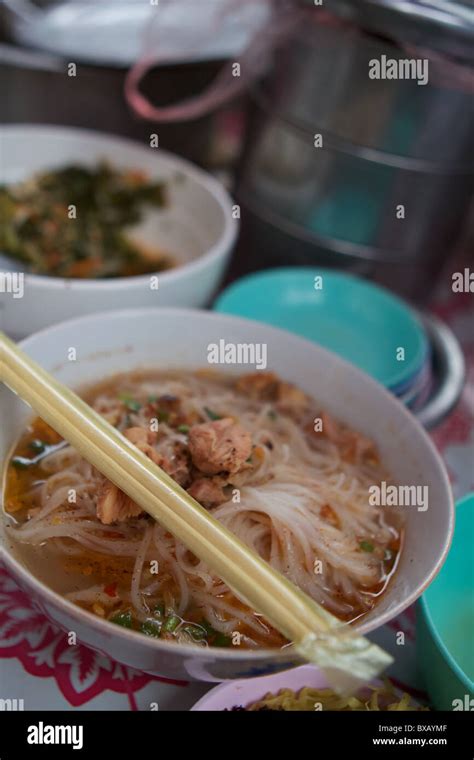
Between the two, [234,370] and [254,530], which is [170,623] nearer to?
[254,530]

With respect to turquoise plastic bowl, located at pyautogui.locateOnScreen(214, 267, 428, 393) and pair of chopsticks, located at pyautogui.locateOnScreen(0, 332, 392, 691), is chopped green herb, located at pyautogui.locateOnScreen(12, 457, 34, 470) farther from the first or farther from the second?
turquoise plastic bowl, located at pyautogui.locateOnScreen(214, 267, 428, 393)

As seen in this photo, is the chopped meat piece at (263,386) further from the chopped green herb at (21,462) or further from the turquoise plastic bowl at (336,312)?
the chopped green herb at (21,462)

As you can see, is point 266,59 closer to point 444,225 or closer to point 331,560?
point 444,225

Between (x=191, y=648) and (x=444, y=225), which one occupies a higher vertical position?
(x=444, y=225)

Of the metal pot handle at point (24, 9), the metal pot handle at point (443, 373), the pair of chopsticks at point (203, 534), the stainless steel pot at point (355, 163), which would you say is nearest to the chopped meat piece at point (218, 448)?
the pair of chopsticks at point (203, 534)

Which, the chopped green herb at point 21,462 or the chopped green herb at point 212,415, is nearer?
the chopped green herb at point 21,462

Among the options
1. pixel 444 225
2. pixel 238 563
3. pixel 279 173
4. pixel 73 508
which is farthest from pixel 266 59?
pixel 238 563

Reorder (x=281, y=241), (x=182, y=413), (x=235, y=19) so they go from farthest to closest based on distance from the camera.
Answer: (x=235, y=19) → (x=281, y=241) → (x=182, y=413)
